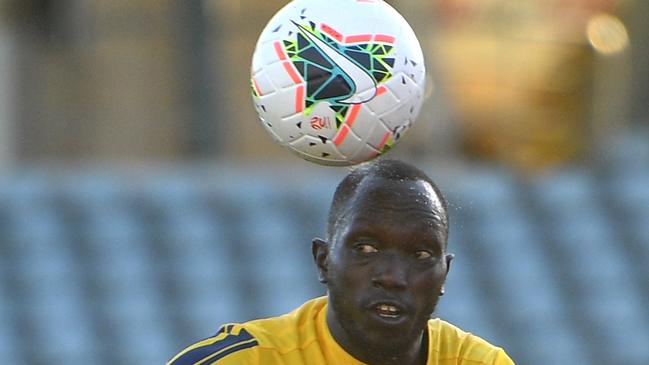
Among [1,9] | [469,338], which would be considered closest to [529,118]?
[1,9]

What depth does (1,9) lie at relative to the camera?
12211mm

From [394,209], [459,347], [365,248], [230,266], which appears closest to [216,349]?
[365,248]

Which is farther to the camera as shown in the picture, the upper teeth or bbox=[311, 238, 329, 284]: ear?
bbox=[311, 238, 329, 284]: ear

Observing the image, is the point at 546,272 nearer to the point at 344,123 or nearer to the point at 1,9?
the point at 1,9

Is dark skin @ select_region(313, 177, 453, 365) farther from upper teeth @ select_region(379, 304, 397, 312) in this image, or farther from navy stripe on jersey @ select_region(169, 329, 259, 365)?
navy stripe on jersey @ select_region(169, 329, 259, 365)

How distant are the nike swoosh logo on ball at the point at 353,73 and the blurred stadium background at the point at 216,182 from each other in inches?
231

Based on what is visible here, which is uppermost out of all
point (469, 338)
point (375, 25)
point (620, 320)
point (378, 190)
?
point (375, 25)

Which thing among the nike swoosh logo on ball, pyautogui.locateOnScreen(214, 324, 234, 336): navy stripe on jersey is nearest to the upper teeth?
pyautogui.locateOnScreen(214, 324, 234, 336): navy stripe on jersey

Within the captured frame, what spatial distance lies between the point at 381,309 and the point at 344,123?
2.34ft

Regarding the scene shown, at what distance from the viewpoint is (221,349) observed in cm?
570

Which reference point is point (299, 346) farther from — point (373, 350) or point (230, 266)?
point (230, 266)

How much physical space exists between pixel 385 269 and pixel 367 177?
43 cm

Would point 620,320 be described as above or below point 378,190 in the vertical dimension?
below

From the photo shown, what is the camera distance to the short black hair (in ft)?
19.0
